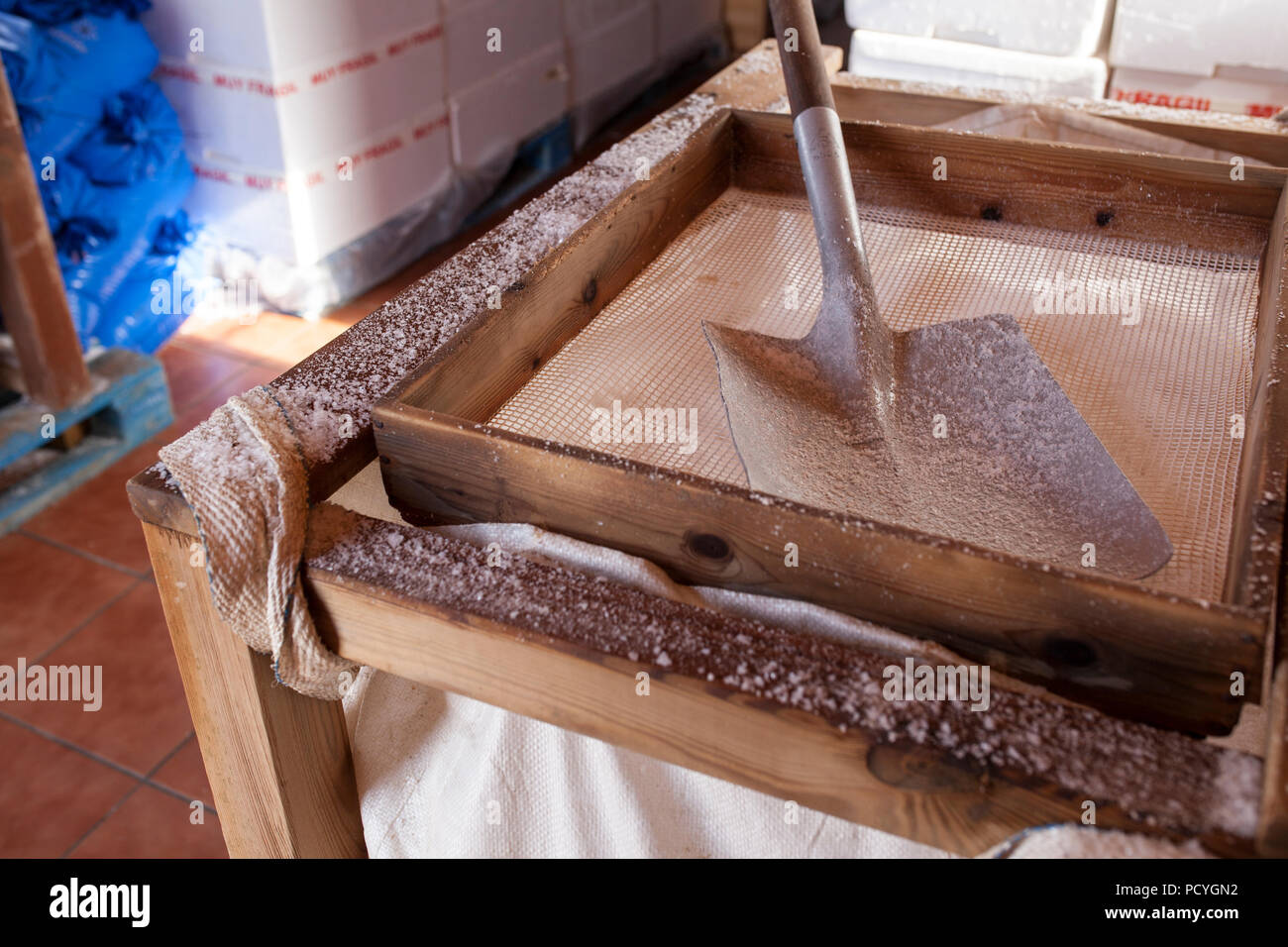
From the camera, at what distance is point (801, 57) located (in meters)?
1.24

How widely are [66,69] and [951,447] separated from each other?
2.28 meters

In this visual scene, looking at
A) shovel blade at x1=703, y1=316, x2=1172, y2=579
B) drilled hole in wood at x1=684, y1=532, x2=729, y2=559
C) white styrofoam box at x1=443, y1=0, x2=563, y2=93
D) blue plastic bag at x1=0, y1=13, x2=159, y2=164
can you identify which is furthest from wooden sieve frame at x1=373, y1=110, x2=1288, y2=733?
white styrofoam box at x1=443, y1=0, x2=563, y2=93

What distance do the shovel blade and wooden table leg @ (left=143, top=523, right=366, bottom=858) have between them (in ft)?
1.34

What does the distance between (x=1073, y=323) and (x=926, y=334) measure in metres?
0.17

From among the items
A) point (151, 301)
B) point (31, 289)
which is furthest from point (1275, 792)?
point (151, 301)

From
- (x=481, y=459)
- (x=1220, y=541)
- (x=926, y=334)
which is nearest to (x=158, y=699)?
(x=481, y=459)

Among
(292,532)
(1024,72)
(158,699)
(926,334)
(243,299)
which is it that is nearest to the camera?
(292,532)

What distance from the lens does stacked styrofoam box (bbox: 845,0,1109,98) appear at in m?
2.29

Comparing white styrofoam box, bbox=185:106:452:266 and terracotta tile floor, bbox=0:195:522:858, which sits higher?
white styrofoam box, bbox=185:106:452:266

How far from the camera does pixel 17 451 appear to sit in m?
2.23
